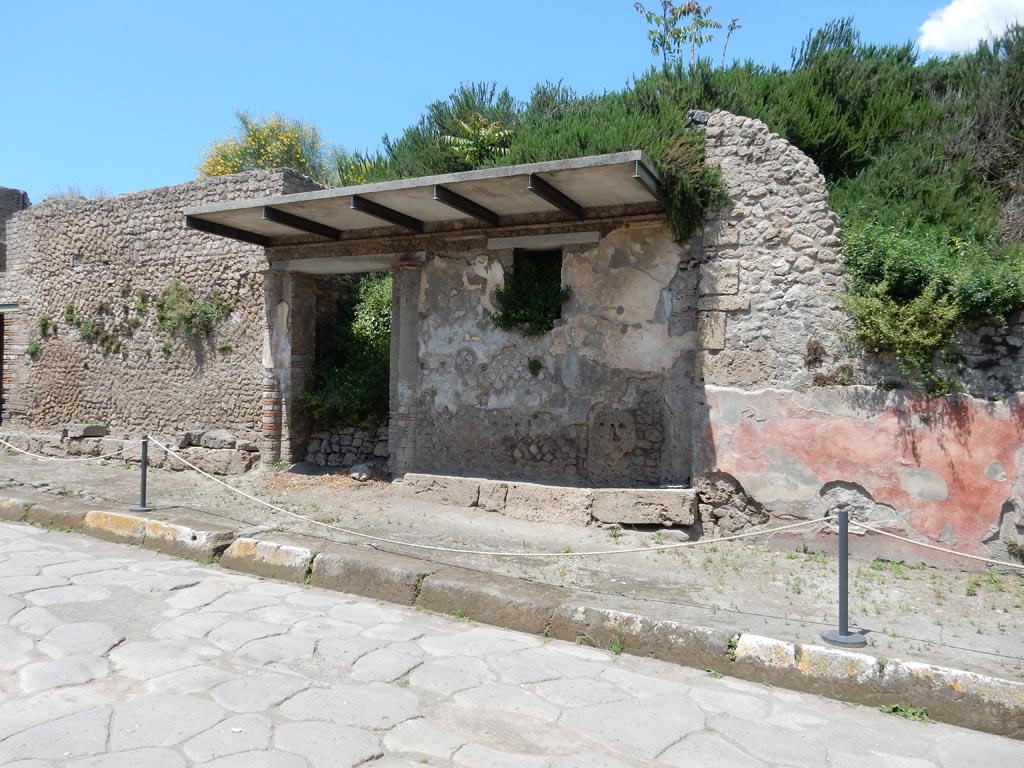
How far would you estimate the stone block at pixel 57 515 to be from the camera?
22.6 feet

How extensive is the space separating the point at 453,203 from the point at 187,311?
491cm

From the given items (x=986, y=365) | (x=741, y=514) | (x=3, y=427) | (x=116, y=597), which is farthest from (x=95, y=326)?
(x=986, y=365)

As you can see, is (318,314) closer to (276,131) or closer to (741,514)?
(741,514)

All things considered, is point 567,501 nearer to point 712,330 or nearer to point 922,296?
point 712,330

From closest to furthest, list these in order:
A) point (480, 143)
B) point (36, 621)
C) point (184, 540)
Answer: point (36, 621) < point (184, 540) < point (480, 143)

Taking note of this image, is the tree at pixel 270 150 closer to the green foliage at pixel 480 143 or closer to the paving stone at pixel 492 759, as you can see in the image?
the green foliage at pixel 480 143

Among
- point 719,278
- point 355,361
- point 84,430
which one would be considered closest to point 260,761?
point 719,278

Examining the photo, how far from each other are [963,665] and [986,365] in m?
2.85

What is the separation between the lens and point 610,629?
4.27 meters

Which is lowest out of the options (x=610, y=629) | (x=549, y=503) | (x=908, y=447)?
(x=610, y=629)

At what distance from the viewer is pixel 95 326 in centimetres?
1156

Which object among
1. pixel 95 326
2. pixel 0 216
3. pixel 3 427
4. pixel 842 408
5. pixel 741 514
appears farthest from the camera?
pixel 0 216

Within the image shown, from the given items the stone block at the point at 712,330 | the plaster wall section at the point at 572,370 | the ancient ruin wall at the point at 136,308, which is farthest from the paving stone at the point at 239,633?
the ancient ruin wall at the point at 136,308

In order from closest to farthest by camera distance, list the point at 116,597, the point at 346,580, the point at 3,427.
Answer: the point at 116,597 < the point at 346,580 < the point at 3,427
